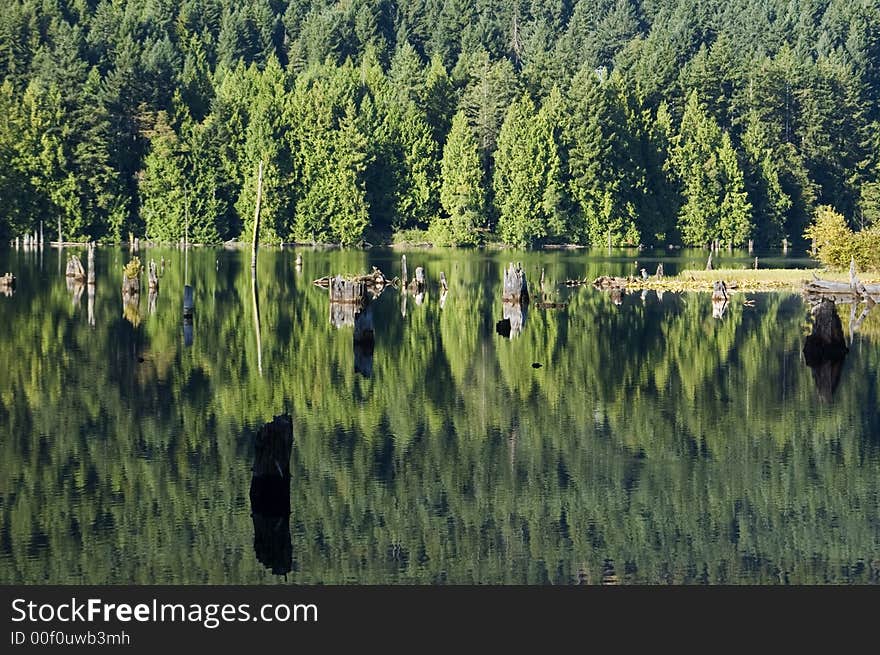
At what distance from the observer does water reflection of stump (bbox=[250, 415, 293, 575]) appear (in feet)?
86.4

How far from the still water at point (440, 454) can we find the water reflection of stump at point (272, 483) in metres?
0.14

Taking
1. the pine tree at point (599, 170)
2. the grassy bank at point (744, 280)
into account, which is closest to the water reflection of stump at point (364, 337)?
the grassy bank at point (744, 280)

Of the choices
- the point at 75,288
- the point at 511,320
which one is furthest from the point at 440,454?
the point at 75,288

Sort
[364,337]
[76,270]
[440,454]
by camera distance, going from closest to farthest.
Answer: [440,454] → [364,337] → [76,270]

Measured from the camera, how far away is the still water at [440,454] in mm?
25062

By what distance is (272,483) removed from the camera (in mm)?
27359

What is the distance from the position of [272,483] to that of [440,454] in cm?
612

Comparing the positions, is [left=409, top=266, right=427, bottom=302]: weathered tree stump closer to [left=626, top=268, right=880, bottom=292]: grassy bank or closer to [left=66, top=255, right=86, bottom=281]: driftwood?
[left=626, top=268, right=880, bottom=292]: grassy bank

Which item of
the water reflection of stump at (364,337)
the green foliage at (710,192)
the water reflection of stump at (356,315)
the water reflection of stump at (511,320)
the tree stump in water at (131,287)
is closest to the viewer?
the water reflection of stump at (356,315)

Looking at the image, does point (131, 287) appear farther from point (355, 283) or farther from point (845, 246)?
point (845, 246)

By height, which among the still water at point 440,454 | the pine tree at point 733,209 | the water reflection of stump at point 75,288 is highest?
the pine tree at point 733,209

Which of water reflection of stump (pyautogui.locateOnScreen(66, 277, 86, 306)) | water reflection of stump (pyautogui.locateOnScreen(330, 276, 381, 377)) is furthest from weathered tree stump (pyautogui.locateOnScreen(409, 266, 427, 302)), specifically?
water reflection of stump (pyautogui.locateOnScreen(66, 277, 86, 306))

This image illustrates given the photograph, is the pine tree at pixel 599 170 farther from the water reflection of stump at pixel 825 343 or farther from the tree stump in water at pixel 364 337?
the water reflection of stump at pixel 825 343

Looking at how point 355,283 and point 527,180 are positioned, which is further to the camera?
point 527,180
